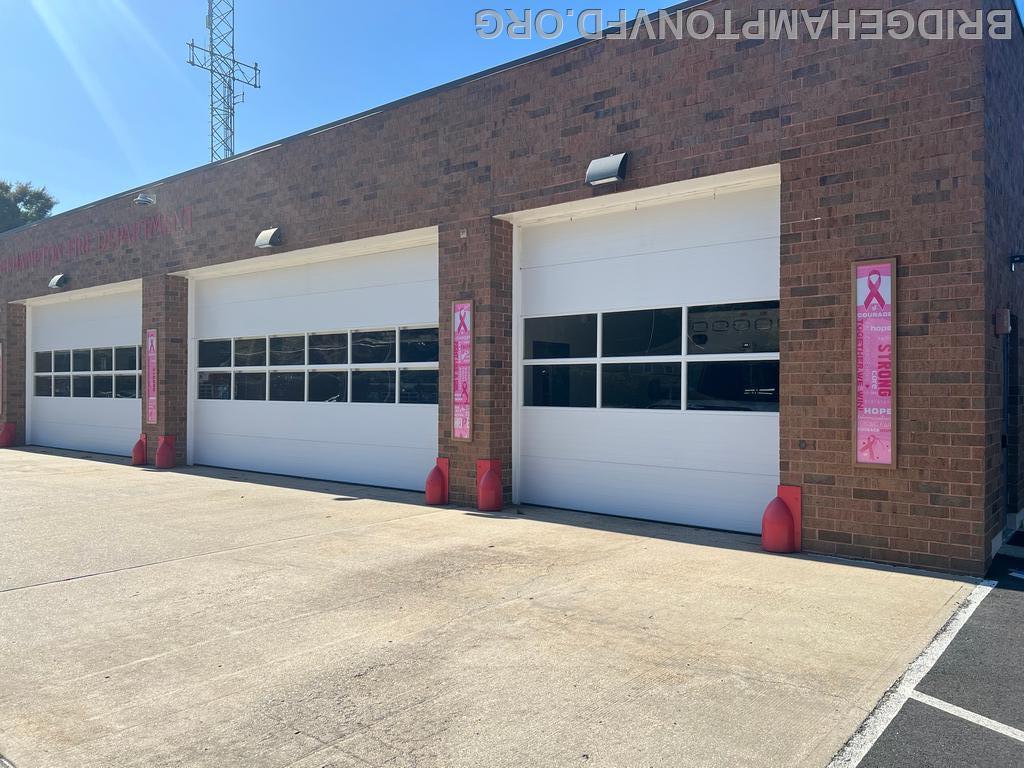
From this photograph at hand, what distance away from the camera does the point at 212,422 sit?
53.9ft

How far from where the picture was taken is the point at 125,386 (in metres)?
18.6

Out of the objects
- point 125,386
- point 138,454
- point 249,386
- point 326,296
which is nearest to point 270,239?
point 326,296

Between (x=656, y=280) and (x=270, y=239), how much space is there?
736cm

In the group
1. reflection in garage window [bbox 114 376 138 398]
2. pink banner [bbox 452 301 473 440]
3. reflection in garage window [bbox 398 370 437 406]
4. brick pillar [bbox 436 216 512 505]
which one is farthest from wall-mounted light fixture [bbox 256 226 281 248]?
reflection in garage window [bbox 114 376 138 398]

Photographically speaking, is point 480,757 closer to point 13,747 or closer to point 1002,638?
point 13,747

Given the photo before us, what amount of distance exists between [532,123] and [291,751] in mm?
8767

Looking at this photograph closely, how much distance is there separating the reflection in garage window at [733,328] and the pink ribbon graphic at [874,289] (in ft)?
→ 4.40

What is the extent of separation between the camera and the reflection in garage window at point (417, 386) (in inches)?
490

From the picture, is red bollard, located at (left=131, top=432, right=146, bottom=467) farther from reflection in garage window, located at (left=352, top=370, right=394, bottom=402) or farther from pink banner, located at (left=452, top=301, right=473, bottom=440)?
pink banner, located at (left=452, top=301, right=473, bottom=440)

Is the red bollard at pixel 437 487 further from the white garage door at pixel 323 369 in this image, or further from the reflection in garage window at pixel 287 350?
the reflection in garage window at pixel 287 350

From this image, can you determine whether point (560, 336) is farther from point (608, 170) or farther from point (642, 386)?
point (608, 170)

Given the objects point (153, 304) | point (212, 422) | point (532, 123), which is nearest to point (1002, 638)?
point (532, 123)

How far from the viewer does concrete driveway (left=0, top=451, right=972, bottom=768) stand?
150 inches

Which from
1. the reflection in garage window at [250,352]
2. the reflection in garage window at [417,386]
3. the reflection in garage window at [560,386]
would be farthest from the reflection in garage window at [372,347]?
the reflection in garage window at [560,386]
